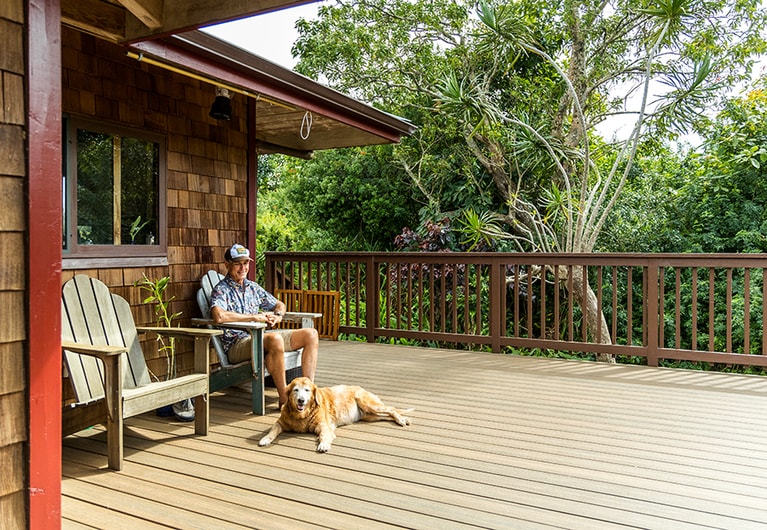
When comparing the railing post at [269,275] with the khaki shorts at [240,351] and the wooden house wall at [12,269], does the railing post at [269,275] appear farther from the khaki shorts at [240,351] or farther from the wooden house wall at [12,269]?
the wooden house wall at [12,269]

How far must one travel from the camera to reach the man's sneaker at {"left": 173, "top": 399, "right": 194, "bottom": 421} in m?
3.32

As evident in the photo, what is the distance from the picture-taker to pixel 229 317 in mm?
3660

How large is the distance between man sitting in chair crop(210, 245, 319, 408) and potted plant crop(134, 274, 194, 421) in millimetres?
320

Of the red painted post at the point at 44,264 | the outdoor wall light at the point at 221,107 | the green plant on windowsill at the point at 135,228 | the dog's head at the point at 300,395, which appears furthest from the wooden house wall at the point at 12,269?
the outdoor wall light at the point at 221,107

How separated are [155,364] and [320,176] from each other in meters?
8.24

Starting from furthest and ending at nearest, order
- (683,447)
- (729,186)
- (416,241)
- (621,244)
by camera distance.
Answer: (416,241) < (621,244) < (729,186) < (683,447)

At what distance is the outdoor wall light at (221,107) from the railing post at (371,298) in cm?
260

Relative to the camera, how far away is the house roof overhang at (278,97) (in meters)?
3.20

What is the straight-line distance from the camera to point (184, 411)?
3.36 metres

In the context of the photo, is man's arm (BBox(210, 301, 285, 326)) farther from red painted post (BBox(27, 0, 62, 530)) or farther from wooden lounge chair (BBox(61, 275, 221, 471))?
red painted post (BBox(27, 0, 62, 530))

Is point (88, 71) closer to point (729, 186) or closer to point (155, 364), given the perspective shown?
point (155, 364)

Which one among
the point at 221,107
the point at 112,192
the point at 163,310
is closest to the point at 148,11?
the point at 112,192

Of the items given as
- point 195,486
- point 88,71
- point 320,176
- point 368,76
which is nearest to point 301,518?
point 195,486

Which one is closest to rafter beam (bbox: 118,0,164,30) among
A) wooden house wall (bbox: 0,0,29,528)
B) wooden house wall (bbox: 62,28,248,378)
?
wooden house wall (bbox: 0,0,29,528)
